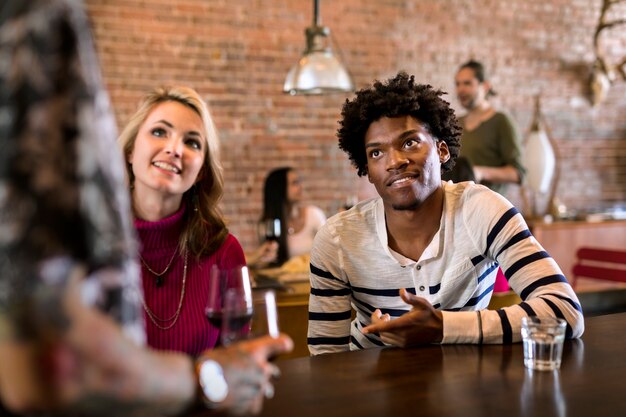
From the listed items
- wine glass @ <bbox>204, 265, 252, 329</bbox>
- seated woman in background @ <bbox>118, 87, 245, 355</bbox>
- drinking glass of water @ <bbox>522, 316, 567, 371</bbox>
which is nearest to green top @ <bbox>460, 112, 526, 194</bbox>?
seated woman in background @ <bbox>118, 87, 245, 355</bbox>

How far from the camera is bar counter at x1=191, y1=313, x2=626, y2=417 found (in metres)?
1.18

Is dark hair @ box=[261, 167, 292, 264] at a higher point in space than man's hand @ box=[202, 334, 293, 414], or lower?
lower

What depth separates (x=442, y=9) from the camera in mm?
6227

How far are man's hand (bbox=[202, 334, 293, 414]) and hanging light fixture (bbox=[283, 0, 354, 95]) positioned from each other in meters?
3.00

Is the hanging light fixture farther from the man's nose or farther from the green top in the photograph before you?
the man's nose

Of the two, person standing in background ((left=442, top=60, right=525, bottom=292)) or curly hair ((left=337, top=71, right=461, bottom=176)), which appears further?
person standing in background ((left=442, top=60, right=525, bottom=292))

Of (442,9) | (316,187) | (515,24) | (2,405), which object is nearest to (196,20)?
(316,187)

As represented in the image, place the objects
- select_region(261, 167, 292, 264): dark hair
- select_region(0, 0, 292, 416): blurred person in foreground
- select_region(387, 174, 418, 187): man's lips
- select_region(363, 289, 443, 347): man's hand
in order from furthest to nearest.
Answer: select_region(261, 167, 292, 264): dark hair, select_region(387, 174, 418, 187): man's lips, select_region(363, 289, 443, 347): man's hand, select_region(0, 0, 292, 416): blurred person in foreground

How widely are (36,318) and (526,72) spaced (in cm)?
651

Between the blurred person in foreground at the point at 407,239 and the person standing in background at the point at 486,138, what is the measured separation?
8.40 ft

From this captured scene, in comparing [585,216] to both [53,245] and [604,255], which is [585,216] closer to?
[604,255]

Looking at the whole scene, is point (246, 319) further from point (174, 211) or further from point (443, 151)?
point (443, 151)

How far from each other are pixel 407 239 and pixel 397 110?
1.16 feet

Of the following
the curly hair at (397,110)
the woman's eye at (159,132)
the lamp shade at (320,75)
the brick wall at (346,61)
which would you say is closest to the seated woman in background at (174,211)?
the woman's eye at (159,132)
